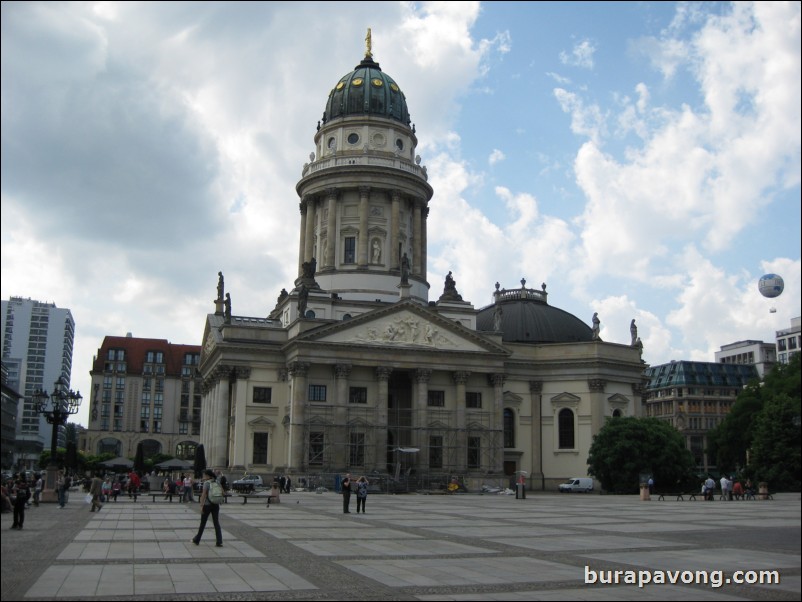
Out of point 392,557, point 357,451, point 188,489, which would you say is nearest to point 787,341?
point 357,451

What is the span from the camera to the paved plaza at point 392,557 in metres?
15.4

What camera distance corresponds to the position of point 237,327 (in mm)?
73438

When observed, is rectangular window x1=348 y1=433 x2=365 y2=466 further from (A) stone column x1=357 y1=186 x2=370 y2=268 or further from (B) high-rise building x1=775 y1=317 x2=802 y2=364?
(B) high-rise building x1=775 y1=317 x2=802 y2=364

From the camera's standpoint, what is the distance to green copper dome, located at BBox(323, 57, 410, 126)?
298 feet

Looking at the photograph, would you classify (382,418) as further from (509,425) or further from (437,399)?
(509,425)

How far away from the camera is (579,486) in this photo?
242 feet

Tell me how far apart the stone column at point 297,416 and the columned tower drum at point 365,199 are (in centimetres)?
1540

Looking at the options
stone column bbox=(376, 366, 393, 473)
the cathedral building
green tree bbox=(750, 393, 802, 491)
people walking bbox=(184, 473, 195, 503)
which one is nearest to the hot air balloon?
green tree bbox=(750, 393, 802, 491)

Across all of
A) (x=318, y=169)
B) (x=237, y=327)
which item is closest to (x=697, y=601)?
(x=237, y=327)

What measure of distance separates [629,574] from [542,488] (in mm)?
62161

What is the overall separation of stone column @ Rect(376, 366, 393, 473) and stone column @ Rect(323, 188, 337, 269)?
1747 centimetres

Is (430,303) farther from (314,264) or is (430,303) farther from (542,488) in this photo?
(542,488)

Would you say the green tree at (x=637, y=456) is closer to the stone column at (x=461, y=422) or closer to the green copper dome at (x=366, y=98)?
the stone column at (x=461, y=422)

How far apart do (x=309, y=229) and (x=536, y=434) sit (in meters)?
30.4
